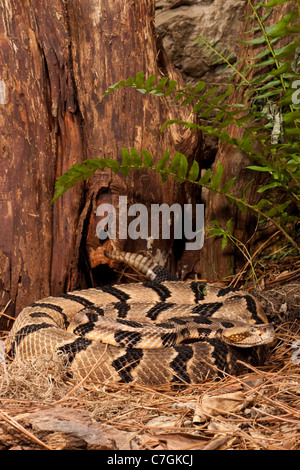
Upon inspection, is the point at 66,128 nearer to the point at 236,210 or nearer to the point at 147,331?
the point at 236,210

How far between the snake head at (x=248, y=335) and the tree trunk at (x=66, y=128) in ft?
4.44

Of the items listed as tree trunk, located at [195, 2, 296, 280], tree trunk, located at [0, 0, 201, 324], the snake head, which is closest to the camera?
the snake head

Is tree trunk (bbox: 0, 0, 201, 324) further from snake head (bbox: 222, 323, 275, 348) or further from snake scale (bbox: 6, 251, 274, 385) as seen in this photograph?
snake head (bbox: 222, 323, 275, 348)

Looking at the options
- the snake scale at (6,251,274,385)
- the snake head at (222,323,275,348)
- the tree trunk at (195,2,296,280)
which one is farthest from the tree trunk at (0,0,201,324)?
the snake head at (222,323,275,348)

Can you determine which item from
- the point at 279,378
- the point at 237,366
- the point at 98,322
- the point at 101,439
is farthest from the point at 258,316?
the point at 101,439

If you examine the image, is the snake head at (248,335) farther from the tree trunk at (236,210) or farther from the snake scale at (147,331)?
the tree trunk at (236,210)

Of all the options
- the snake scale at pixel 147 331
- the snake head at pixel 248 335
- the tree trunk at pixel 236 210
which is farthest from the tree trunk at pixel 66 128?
the snake head at pixel 248 335

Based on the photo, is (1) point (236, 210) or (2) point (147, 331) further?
(1) point (236, 210)

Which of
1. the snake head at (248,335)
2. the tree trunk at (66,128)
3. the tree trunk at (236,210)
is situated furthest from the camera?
the tree trunk at (236,210)

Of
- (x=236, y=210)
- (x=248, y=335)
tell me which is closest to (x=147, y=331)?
(x=248, y=335)

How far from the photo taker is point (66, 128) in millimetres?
3535

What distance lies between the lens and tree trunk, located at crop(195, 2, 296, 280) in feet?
12.3

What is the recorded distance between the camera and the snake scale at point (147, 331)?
2577 mm

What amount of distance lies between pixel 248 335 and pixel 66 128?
2.04m
